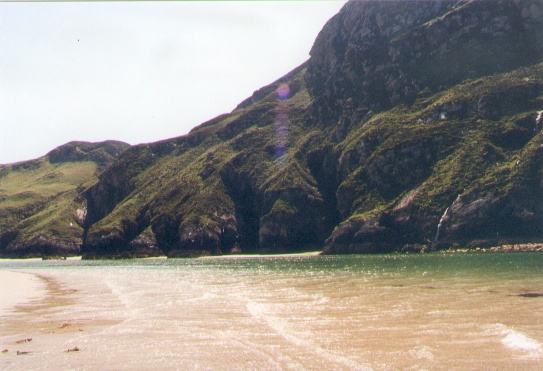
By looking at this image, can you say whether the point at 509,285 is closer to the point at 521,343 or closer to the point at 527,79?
the point at 521,343

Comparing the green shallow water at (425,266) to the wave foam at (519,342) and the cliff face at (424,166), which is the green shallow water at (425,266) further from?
the cliff face at (424,166)

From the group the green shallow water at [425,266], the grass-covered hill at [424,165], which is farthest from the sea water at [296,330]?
the grass-covered hill at [424,165]

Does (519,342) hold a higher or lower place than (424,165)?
lower

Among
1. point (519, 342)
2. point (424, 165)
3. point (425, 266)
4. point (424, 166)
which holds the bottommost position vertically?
point (425, 266)

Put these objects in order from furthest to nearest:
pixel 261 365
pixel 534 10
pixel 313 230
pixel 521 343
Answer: pixel 313 230
pixel 534 10
pixel 521 343
pixel 261 365

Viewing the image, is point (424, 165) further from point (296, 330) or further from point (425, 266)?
point (296, 330)

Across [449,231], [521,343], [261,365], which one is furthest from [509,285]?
[449,231]

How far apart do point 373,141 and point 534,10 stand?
74.3m

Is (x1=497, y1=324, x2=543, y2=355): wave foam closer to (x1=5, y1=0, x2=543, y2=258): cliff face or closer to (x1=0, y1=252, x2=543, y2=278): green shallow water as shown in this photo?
(x1=0, y1=252, x2=543, y2=278): green shallow water

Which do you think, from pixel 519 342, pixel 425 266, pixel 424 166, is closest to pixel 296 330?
pixel 519 342

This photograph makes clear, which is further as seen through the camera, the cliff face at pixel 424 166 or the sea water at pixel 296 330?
the cliff face at pixel 424 166

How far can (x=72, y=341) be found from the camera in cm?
1866

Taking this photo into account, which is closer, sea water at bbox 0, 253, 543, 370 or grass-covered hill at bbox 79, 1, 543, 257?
sea water at bbox 0, 253, 543, 370

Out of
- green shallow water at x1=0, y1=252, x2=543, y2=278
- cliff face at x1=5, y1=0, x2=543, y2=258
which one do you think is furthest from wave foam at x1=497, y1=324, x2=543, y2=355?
cliff face at x1=5, y1=0, x2=543, y2=258
